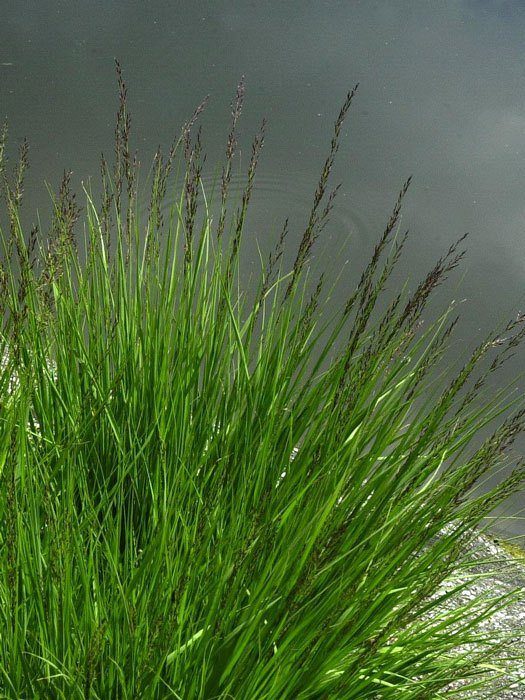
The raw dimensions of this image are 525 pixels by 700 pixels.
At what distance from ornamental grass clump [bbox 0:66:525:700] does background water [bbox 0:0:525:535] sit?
2243 mm

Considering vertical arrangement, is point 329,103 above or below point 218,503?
above

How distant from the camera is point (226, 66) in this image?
5.62 meters

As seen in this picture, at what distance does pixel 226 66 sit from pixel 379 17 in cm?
165

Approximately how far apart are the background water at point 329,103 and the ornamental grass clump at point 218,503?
2.24m

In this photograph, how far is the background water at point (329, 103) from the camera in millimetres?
4496

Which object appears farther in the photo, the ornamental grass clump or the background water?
the background water

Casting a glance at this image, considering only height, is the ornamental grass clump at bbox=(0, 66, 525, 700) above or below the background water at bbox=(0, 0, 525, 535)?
below

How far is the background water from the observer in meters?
4.50

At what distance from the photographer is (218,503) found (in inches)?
56.8

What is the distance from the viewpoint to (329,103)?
5418 millimetres

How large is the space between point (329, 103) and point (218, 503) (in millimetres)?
4459

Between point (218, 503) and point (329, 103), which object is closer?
point (218, 503)

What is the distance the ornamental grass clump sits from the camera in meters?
1.23

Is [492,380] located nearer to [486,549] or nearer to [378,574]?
[486,549]
